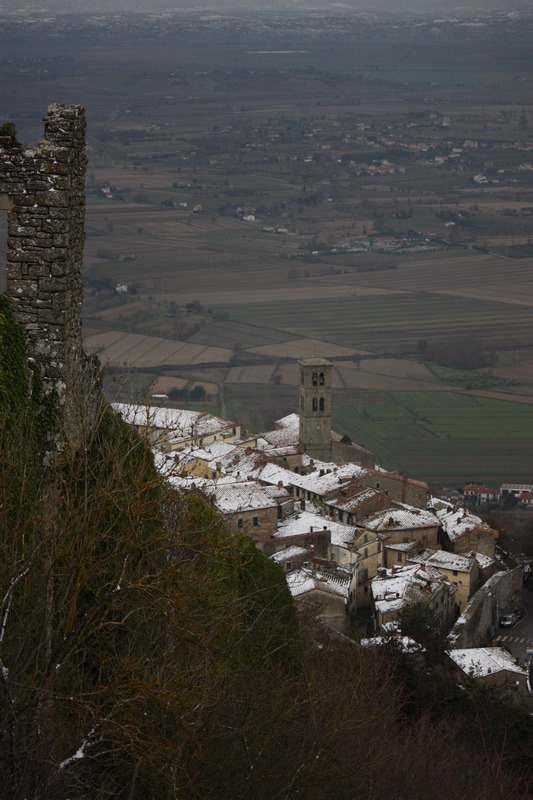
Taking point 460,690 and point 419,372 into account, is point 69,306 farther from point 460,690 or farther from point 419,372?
point 419,372

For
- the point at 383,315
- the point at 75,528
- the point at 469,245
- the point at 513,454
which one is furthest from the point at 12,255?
the point at 469,245

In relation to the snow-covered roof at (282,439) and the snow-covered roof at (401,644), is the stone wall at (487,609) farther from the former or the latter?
the snow-covered roof at (282,439)

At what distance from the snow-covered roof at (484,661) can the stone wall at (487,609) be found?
1.15 metres

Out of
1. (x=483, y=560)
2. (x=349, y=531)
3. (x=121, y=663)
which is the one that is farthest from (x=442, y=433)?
(x=121, y=663)

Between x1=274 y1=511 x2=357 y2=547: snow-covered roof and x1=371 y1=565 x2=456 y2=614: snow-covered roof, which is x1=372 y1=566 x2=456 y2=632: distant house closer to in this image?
x1=371 y1=565 x2=456 y2=614: snow-covered roof

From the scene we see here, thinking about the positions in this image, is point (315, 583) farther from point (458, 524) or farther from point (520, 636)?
point (458, 524)

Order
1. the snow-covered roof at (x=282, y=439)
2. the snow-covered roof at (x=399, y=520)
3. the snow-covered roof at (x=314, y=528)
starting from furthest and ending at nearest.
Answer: the snow-covered roof at (x=282, y=439) → the snow-covered roof at (x=399, y=520) → the snow-covered roof at (x=314, y=528)

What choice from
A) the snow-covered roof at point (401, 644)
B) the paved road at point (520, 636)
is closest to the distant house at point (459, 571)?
the paved road at point (520, 636)

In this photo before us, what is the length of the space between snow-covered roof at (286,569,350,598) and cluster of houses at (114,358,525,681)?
2.4 inches

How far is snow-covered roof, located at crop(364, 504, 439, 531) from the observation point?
51.7 m

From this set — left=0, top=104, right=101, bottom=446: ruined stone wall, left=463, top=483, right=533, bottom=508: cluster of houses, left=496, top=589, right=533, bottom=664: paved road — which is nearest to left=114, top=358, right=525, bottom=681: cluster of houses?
left=496, top=589, right=533, bottom=664: paved road

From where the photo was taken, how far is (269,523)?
49.2 metres

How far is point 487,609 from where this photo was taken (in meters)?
46.2

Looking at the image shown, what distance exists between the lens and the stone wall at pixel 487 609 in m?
42.8
